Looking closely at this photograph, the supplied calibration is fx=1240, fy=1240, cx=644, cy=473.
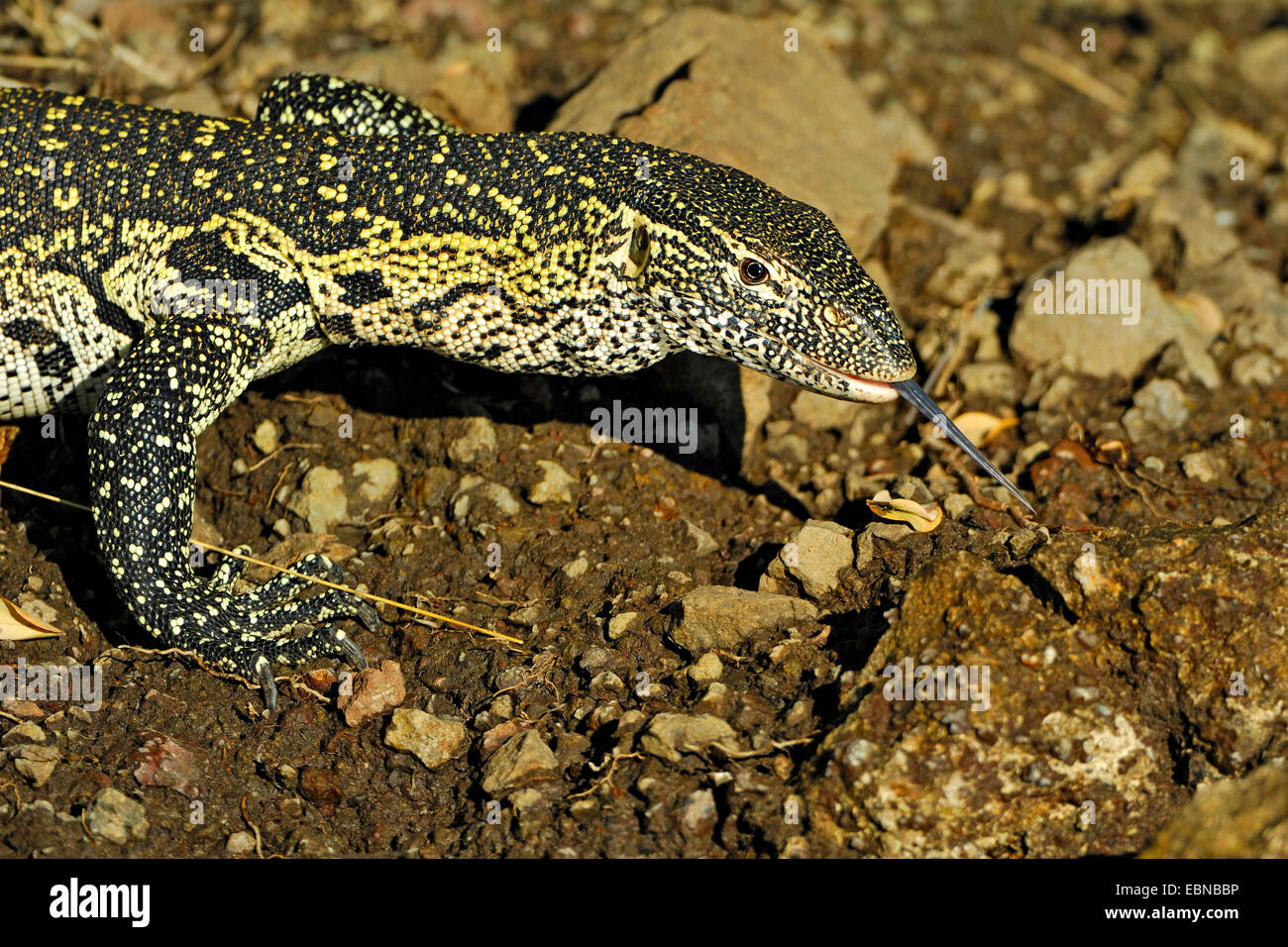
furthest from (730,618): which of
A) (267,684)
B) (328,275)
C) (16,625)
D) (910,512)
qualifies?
(16,625)

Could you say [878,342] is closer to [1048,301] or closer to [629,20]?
[1048,301]

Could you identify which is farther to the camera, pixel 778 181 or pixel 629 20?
pixel 629 20

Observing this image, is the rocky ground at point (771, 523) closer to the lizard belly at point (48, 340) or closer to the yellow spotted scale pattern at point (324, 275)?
the lizard belly at point (48, 340)

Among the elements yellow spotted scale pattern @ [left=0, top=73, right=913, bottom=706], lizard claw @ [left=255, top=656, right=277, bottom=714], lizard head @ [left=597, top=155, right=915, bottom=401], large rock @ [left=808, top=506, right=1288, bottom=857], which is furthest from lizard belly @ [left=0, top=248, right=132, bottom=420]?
large rock @ [left=808, top=506, right=1288, bottom=857]

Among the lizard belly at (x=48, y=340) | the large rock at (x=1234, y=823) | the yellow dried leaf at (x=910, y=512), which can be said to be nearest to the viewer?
the large rock at (x=1234, y=823)

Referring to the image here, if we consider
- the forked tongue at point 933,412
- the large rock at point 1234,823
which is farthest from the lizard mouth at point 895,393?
the large rock at point 1234,823
